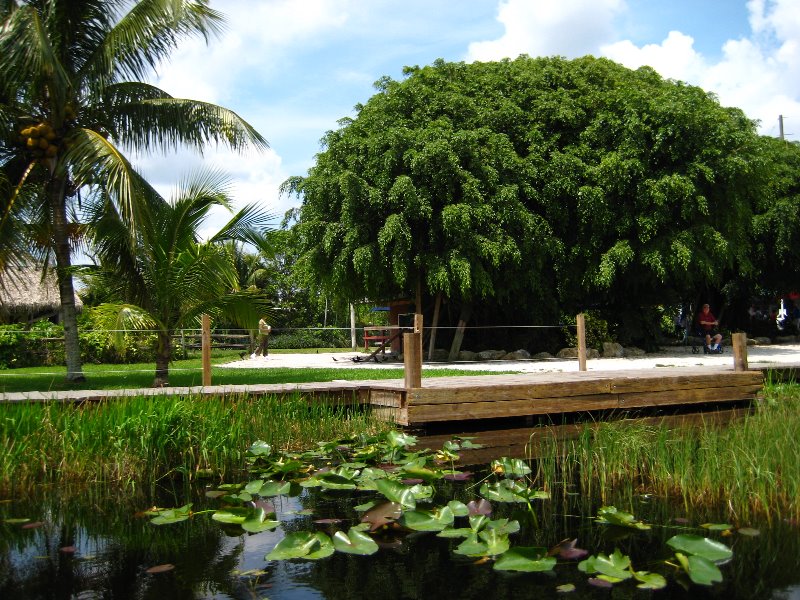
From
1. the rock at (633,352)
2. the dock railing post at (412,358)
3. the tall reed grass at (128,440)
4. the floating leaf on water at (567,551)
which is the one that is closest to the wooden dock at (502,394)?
the dock railing post at (412,358)

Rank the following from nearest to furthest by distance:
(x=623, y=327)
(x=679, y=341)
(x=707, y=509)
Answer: (x=707, y=509), (x=623, y=327), (x=679, y=341)

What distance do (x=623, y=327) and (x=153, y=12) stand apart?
604 inches

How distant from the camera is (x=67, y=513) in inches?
208

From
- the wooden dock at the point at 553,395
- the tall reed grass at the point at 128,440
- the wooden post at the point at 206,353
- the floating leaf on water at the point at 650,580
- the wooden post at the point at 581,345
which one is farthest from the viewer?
the wooden post at the point at 581,345

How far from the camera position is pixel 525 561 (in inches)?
148

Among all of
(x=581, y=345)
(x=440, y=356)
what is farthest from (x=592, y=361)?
(x=581, y=345)

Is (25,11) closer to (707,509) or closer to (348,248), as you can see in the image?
(348,248)

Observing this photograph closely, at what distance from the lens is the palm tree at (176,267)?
11852 millimetres

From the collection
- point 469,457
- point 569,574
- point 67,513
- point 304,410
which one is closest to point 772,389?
point 469,457

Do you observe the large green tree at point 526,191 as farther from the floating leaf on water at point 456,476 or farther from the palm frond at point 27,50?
the floating leaf on water at point 456,476

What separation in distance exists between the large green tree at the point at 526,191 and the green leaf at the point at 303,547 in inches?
549

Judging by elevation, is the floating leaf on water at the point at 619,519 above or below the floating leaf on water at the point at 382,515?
below

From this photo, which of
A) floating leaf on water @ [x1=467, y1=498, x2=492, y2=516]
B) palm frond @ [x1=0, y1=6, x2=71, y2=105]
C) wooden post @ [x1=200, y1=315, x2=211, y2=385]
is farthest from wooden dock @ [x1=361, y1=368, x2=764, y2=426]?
palm frond @ [x1=0, y1=6, x2=71, y2=105]

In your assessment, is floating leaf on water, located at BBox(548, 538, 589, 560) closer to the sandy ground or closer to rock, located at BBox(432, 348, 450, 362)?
the sandy ground
